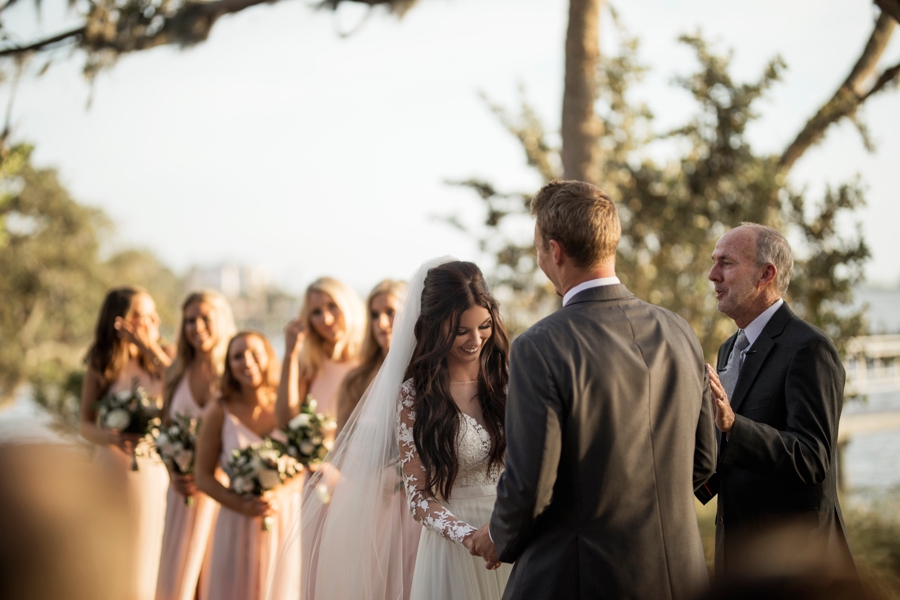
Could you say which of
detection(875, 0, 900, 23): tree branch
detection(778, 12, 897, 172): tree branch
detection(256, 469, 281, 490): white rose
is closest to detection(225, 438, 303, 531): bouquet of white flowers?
detection(256, 469, 281, 490): white rose

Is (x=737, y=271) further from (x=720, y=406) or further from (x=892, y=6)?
(x=892, y=6)

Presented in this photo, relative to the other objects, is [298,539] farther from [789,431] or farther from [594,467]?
[789,431]

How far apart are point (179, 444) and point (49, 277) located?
905 inches

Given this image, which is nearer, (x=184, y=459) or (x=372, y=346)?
(x=372, y=346)

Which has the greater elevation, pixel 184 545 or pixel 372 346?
pixel 372 346

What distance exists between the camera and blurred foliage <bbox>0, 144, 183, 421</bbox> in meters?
24.4

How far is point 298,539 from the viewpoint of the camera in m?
3.61

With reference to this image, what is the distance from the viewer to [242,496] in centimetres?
472

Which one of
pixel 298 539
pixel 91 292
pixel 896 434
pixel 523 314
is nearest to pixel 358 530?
pixel 298 539

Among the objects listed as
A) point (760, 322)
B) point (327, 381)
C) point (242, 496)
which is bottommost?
point (242, 496)

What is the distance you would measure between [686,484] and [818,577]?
1394 millimetres

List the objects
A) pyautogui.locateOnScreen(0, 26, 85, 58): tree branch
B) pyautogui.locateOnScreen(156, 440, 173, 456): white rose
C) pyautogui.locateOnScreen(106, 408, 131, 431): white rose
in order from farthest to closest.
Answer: pyautogui.locateOnScreen(0, 26, 85, 58): tree branch, pyautogui.locateOnScreen(106, 408, 131, 431): white rose, pyautogui.locateOnScreen(156, 440, 173, 456): white rose

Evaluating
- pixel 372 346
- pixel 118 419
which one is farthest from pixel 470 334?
pixel 118 419

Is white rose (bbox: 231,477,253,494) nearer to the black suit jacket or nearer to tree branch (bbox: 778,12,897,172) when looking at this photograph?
the black suit jacket
